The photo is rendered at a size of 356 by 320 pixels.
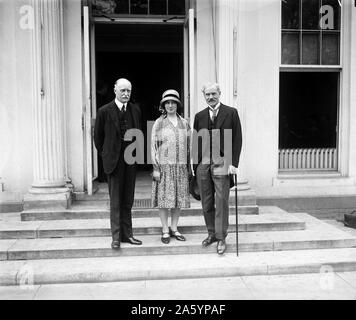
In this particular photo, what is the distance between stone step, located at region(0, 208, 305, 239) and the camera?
20.3 ft

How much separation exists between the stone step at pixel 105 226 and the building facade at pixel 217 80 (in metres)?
0.63

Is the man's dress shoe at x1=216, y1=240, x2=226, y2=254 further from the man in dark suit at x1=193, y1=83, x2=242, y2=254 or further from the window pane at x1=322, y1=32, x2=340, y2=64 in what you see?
the window pane at x1=322, y1=32, x2=340, y2=64

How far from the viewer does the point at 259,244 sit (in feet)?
19.4

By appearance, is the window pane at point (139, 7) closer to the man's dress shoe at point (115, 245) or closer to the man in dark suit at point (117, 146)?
the man in dark suit at point (117, 146)

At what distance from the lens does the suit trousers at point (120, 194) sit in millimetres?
5605

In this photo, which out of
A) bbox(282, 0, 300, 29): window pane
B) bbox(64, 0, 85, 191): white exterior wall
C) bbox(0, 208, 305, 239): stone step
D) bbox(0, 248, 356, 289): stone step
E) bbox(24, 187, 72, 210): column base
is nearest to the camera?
bbox(0, 248, 356, 289): stone step

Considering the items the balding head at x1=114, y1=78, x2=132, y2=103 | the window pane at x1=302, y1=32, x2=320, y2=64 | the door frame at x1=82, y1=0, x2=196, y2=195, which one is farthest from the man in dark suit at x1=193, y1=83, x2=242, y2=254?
the window pane at x1=302, y1=32, x2=320, y2=64

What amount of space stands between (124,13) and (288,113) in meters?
3.47

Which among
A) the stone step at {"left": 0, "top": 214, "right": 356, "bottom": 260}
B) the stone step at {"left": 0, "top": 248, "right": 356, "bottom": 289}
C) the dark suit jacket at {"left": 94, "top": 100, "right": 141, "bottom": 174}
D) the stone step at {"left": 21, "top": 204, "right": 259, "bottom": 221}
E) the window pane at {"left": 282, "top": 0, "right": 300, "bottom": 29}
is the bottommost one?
the stone step at {"left": 0, "top": 248, "right": 356, "bottom": 289}

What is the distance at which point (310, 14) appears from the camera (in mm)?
8047

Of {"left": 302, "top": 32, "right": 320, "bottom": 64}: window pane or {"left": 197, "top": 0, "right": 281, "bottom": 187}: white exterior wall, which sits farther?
{"left": 302, "top": 32, "right": 320, "bottom": 64}: window pane

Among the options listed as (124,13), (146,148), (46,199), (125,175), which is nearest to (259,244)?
(125,175)

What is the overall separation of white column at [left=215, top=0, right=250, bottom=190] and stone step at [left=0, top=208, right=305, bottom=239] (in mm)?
1004
